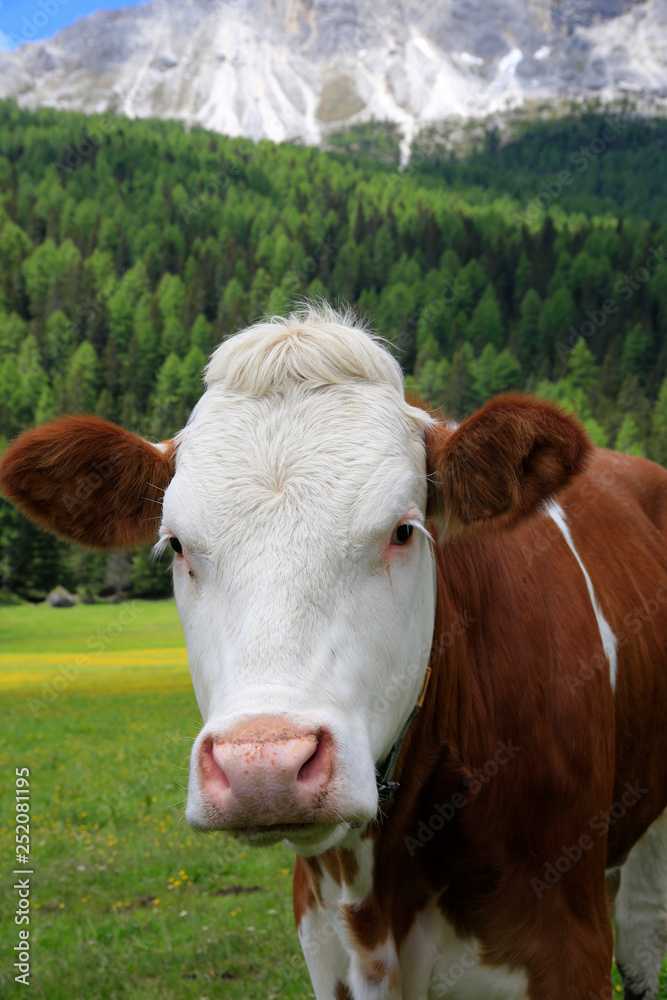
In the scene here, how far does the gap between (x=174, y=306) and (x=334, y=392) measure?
337ft

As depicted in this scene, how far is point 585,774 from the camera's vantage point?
11.0 ft

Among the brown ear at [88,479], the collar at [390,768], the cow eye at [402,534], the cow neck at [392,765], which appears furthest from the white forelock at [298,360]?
the collar at [390,768]

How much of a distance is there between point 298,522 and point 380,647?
0.46 meters

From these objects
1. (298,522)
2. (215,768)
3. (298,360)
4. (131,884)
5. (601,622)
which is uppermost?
(298,360)

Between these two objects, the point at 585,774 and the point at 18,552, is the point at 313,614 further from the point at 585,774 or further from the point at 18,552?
the point at 18,552

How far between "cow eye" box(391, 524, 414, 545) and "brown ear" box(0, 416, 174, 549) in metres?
1.01

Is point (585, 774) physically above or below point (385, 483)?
below

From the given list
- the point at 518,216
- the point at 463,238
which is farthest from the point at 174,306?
the point at 518,216

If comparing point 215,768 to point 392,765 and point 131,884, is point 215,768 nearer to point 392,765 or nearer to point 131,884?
point 392,765

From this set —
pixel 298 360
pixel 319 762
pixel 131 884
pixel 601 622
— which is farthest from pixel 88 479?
pixel 131 884

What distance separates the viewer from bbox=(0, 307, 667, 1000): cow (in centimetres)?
230

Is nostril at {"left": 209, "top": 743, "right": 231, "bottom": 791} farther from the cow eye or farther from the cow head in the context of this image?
the cow eye

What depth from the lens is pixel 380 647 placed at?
8.56 ft

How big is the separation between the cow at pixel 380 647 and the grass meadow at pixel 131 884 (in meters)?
0.66
